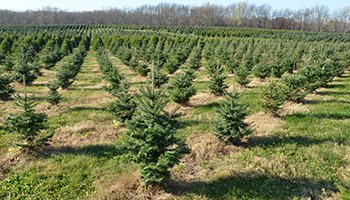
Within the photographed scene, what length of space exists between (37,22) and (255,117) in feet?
448

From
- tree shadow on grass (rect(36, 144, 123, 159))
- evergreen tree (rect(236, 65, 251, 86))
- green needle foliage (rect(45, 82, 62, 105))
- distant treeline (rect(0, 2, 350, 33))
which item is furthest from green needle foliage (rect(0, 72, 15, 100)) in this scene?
distant treeline (rect(0, 2, 350, 33))

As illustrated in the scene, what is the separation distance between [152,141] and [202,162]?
2.67 m

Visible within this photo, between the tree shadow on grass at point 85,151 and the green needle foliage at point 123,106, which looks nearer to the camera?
the tree shadow on grass at point 85,151

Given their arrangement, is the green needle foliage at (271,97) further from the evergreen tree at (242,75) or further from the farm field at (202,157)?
the evergreen tree at (242,75)

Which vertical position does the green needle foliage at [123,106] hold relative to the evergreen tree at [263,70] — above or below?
below

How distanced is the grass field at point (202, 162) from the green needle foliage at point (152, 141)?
1.84ft

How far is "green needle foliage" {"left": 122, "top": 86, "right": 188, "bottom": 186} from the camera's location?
4.78 m

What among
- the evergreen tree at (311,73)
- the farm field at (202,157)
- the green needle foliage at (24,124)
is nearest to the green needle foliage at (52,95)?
the farm field at (202,157)

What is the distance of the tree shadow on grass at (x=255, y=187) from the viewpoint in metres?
5.35

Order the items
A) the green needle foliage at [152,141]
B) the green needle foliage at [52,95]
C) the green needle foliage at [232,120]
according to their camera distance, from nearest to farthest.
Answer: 1. the green needle foliage at [152,141]
2. the green needle foliage at [232,120]
3. the green needle foliage at [52,95]

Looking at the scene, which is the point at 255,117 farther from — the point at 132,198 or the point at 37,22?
the point at 37,22

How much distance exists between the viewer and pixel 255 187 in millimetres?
5652

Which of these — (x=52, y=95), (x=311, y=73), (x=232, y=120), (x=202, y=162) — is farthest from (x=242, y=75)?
(x=52, y=95)

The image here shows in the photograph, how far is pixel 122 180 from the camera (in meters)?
5.50
